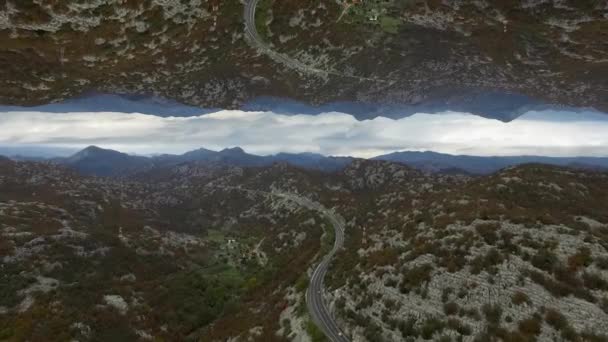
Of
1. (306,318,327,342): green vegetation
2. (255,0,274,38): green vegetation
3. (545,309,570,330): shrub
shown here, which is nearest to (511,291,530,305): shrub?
(545,309,570,330): shrub

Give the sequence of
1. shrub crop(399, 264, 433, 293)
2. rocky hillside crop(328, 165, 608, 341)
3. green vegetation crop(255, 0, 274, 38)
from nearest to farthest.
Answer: rocky hillside crop(328, 165, 608, 341)
shrub crop(399, 264, 433, 293)
green vegetation crop(255, 0, 274, 38)

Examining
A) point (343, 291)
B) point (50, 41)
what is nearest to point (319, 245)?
point (343, 291)

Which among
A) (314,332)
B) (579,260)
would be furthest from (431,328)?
(579,260)

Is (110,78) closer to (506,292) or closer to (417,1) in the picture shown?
(417,1)

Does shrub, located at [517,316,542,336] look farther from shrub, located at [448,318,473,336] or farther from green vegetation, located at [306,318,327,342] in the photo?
green vegetation, located at [306,318,327,342]

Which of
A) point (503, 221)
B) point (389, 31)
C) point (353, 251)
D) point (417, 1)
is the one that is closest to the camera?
point (503, 221)

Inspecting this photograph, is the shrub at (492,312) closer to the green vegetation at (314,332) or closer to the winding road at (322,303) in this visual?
the winding road at (322,303)

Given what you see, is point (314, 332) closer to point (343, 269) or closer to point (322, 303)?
point (322, 303)
